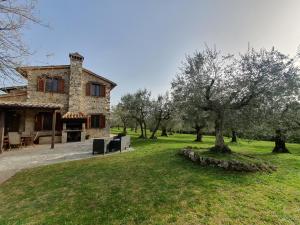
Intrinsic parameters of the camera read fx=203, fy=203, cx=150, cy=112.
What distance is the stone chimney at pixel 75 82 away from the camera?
20.6 meters

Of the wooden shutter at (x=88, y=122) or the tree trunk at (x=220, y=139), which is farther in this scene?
the wooden shutter at (x=88, y=122)

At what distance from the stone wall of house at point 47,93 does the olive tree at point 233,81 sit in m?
12.7

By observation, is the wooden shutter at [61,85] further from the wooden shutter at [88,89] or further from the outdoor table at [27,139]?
the outdoor table at [27,139]

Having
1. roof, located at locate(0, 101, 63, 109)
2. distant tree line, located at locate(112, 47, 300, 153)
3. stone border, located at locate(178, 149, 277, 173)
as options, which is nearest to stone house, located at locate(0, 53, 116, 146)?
roof, located at locate(0, 101, 63, 109)

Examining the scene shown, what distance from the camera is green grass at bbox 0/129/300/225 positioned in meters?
4.91

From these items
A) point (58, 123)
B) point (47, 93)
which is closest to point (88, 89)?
point (47, 93)

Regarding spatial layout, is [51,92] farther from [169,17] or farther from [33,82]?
[169,17]

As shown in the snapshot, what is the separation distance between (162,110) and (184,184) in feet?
60.1

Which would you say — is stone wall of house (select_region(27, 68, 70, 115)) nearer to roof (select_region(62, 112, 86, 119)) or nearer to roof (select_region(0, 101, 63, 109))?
roof (select_region(62, 112, 86, 119))

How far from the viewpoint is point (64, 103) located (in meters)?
20.4

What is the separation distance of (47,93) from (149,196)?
17314 millimetres

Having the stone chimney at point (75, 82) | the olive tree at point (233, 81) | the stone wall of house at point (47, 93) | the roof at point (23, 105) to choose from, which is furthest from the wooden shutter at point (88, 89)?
the olive tree at point (233, 81)

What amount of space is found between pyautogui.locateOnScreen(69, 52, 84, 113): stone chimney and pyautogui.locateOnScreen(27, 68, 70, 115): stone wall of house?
454mm

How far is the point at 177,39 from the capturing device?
15.4 metres
